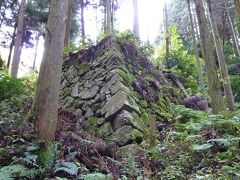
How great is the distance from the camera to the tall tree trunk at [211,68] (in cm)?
654

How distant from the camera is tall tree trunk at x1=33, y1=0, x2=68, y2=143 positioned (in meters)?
4.32

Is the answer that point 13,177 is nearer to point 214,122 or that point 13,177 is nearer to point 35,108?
point 35,108

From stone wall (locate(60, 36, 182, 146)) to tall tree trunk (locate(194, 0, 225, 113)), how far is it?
1.38 meters

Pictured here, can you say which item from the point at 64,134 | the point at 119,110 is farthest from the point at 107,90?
the point at 64,134

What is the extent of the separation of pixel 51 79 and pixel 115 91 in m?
2.28

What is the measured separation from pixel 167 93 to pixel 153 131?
10.7 feet

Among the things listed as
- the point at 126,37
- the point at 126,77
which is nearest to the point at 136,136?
the point at 126,77

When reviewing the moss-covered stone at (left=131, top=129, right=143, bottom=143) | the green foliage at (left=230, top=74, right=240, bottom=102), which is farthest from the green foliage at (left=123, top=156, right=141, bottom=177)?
the green foliage at (left=230, top=74, right=240, bottom=102)

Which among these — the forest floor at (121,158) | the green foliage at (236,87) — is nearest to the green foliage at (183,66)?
the green foliage at (236,87)

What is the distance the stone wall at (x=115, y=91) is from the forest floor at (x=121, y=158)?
67 cm

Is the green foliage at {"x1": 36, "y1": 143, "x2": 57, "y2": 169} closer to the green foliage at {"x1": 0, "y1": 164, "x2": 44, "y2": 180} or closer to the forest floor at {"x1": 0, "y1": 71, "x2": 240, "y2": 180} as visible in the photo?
the forest floor at {"x1": 0, "y1": 71, "x2": 240, "y2": 180}

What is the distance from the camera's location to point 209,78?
665 centimetres

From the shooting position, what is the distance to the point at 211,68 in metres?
6.73

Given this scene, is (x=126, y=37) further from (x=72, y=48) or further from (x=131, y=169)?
(x=131, y=169)
